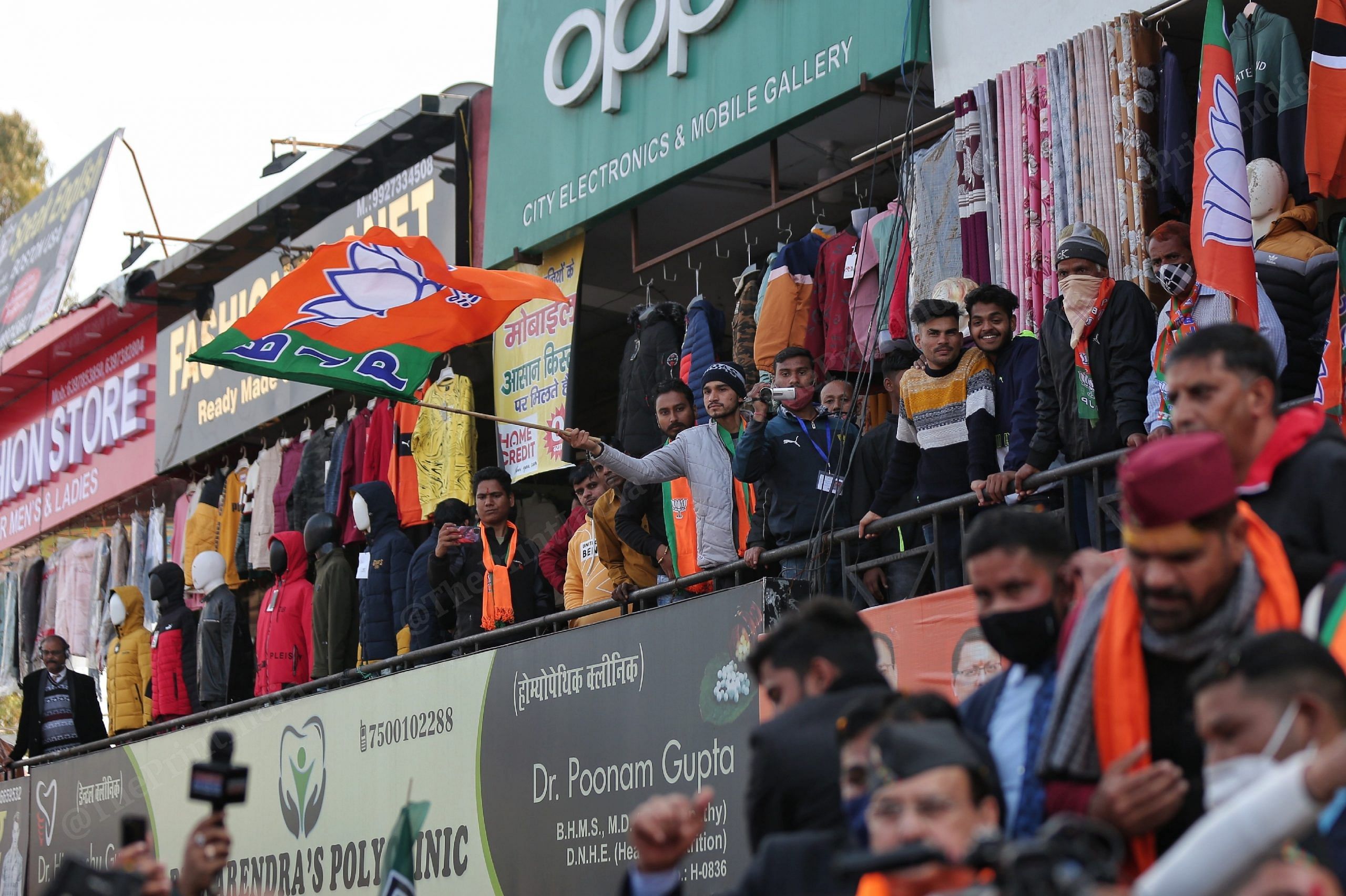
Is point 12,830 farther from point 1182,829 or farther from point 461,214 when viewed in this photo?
point 1182,829

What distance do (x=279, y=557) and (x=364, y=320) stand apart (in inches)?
158

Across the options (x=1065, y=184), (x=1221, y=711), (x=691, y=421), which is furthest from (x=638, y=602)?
(x=1221, y=711)

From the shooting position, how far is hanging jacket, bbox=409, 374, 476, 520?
12.4 metres

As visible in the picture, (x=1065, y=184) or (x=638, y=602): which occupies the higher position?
(x=1065, y=184)

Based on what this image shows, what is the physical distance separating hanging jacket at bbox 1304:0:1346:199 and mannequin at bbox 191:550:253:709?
9154mm

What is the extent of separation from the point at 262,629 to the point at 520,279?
4.14m

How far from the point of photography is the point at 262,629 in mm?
13000

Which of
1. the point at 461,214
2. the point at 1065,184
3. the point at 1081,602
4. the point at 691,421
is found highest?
the point at 461,214

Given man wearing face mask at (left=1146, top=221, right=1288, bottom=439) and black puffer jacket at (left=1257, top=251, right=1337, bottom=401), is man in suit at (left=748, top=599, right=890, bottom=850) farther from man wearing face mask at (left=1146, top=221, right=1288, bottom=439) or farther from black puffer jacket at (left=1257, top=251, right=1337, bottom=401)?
black puffer jacket at (left=1257, top=251, right=1337, bottom=401)

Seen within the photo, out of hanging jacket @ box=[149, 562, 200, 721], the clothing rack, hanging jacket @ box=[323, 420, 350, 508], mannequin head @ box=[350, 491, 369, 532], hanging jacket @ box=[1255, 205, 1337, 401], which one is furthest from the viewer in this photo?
hanging jacket @ box=[149, 562, 200, 721]

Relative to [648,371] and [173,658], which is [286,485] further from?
[648,371]

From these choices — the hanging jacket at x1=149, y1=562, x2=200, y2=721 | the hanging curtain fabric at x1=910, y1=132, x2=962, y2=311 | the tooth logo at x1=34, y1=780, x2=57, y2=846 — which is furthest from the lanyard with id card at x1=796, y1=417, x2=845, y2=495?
the tooth logo at x1=34, y1=780, x2=57, y2=846

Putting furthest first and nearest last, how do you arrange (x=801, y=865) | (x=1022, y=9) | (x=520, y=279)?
1. (x=520, y=279)
2. (x=1022, y=9)
3. (x=801, y=865)

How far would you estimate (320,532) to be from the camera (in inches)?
499
